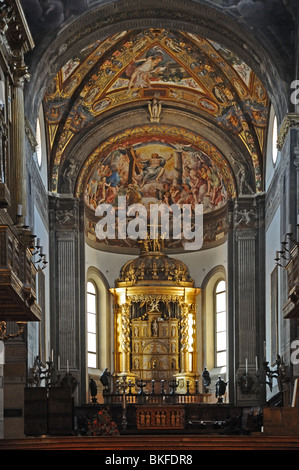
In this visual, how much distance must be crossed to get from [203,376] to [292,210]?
9.65 m

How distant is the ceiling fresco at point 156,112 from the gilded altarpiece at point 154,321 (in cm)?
275

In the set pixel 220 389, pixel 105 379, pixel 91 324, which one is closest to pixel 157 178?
pixel 91 324

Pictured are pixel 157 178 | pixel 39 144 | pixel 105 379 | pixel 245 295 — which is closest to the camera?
pixel 39 144

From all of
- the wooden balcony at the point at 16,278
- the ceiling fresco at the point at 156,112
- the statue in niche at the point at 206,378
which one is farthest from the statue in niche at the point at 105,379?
the wooden balcony at the point at 16,278

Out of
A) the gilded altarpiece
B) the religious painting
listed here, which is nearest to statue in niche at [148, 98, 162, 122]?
the religious painting

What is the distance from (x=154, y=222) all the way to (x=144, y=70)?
6.97 m

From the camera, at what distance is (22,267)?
2339cm

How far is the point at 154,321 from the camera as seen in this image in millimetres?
40562

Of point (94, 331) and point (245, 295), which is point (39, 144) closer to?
point (94, 331)

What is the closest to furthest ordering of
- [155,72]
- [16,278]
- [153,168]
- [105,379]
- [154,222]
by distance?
[16,278], [155,72], [105,379], [153,168], [154,222]

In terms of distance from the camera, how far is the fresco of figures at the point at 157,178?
40656 millimetres

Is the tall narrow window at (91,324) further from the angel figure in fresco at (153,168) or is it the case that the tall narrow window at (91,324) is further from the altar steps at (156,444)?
the altar steps at (156,444)

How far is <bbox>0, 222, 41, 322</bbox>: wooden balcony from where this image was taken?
840 inches
